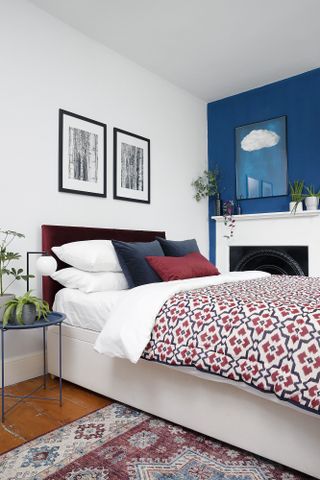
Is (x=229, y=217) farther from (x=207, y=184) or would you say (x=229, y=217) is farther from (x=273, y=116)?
(x=273, y=116)

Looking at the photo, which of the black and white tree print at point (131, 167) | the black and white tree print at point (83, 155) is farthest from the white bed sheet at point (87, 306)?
the black and white tree print at point (131, 167)

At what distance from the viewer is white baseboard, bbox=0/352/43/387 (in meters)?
2.60

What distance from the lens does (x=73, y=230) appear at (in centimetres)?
299

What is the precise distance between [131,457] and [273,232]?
10.2 ft

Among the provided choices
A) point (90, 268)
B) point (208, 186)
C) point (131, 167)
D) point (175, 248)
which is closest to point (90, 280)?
point (90, 268)

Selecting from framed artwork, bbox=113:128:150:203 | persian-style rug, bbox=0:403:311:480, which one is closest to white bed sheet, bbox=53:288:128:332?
persian-style rug, bbox=0:403:311:480

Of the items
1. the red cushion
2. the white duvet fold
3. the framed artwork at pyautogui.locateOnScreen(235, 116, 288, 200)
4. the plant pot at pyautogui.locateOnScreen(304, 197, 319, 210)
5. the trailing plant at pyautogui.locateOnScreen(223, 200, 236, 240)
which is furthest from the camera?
the trailing plant at pyautogui.locateOnScreen(223, 200, 236, 240)

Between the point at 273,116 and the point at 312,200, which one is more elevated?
the point at 273,116

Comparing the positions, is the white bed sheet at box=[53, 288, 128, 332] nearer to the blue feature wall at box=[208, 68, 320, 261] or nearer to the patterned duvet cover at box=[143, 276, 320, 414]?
the patterned duvet cover at box=[143, 276, 320, 414]

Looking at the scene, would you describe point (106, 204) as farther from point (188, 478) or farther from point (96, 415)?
point (188, 478)

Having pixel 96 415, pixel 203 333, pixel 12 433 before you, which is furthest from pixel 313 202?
pixel 12 433

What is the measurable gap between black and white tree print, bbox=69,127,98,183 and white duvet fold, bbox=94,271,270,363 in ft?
4.89

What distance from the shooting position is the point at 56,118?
9.84 ft

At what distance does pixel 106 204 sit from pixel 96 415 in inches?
75.1
